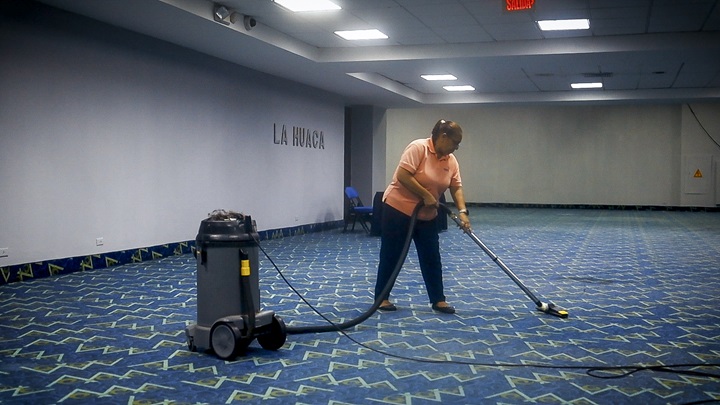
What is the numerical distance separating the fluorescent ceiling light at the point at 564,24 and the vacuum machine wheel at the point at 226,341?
608 cm

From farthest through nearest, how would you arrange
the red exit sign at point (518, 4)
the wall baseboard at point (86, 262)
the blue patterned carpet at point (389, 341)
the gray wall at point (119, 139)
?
the red exit sign at point (518, 4) → the gray wall at point (119, 139) → the wall baseboard at point (86, 262) → the blue patterned carpet at point (389, 341)

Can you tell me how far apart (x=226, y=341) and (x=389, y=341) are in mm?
1048

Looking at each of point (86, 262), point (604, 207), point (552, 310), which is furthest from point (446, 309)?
point (604, 207)

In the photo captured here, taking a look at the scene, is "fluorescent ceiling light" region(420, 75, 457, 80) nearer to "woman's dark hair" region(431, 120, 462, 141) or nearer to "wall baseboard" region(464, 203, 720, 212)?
"woman's dark hair" region(431, 120, 462, 141)

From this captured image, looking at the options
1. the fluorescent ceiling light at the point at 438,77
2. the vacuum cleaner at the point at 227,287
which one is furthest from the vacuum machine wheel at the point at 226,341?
the fluorescent ceiling light at the point at 438,77

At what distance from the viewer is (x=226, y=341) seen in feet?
11.9

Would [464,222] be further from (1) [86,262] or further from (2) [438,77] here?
(2) [438,77]

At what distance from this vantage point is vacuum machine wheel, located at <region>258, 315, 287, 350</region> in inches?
152

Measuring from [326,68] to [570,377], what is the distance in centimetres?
779

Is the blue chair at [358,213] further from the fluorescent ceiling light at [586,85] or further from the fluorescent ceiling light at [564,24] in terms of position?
the fluorescent ceiling light at [586,85]

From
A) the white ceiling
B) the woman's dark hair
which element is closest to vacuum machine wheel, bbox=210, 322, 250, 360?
the woman's dark hair

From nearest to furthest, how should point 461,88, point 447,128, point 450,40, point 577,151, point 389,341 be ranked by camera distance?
→ point 389,341
point 447,128
point 450,40
point 461,88
point 577,151

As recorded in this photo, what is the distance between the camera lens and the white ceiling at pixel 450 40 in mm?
7316

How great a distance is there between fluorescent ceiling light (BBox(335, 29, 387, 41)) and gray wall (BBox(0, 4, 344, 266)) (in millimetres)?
1934
